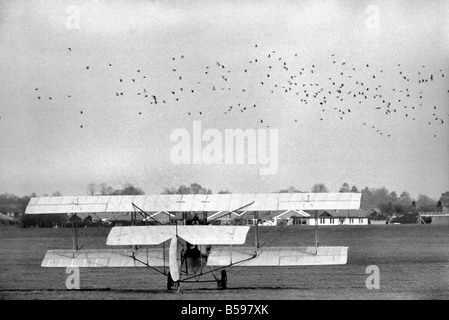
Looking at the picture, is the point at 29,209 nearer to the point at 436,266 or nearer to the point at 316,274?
the point at 316,274

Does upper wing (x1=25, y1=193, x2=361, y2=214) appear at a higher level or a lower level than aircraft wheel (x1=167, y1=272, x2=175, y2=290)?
higher

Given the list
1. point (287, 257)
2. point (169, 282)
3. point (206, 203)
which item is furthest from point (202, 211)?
point (287, 257)

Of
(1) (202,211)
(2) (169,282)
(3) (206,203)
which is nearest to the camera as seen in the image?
(2) (169,282)

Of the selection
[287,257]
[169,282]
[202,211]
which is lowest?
[169,282]

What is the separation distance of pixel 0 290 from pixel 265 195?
9.62 metres

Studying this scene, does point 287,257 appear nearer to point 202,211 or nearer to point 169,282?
point 202,211

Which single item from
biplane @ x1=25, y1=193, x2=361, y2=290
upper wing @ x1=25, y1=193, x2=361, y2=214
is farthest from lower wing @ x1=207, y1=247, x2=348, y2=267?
upper wing @ x1=25, y1=193, x2=361, y2=214

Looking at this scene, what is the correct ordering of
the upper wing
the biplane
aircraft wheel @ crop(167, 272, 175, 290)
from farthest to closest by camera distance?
1. the upper wing
2. the biplane
3. aircraft wheel @ crop(167, 272, 175, 290)

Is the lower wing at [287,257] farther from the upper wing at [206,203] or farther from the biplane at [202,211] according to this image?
the upper wing at [206,203]

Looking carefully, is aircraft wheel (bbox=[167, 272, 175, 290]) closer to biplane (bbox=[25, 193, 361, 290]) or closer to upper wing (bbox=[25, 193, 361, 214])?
biplane (bbox=[25, 193, 361, 290])

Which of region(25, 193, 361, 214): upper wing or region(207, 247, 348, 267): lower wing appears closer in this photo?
region(25, 193, 361, 214): upper wing
